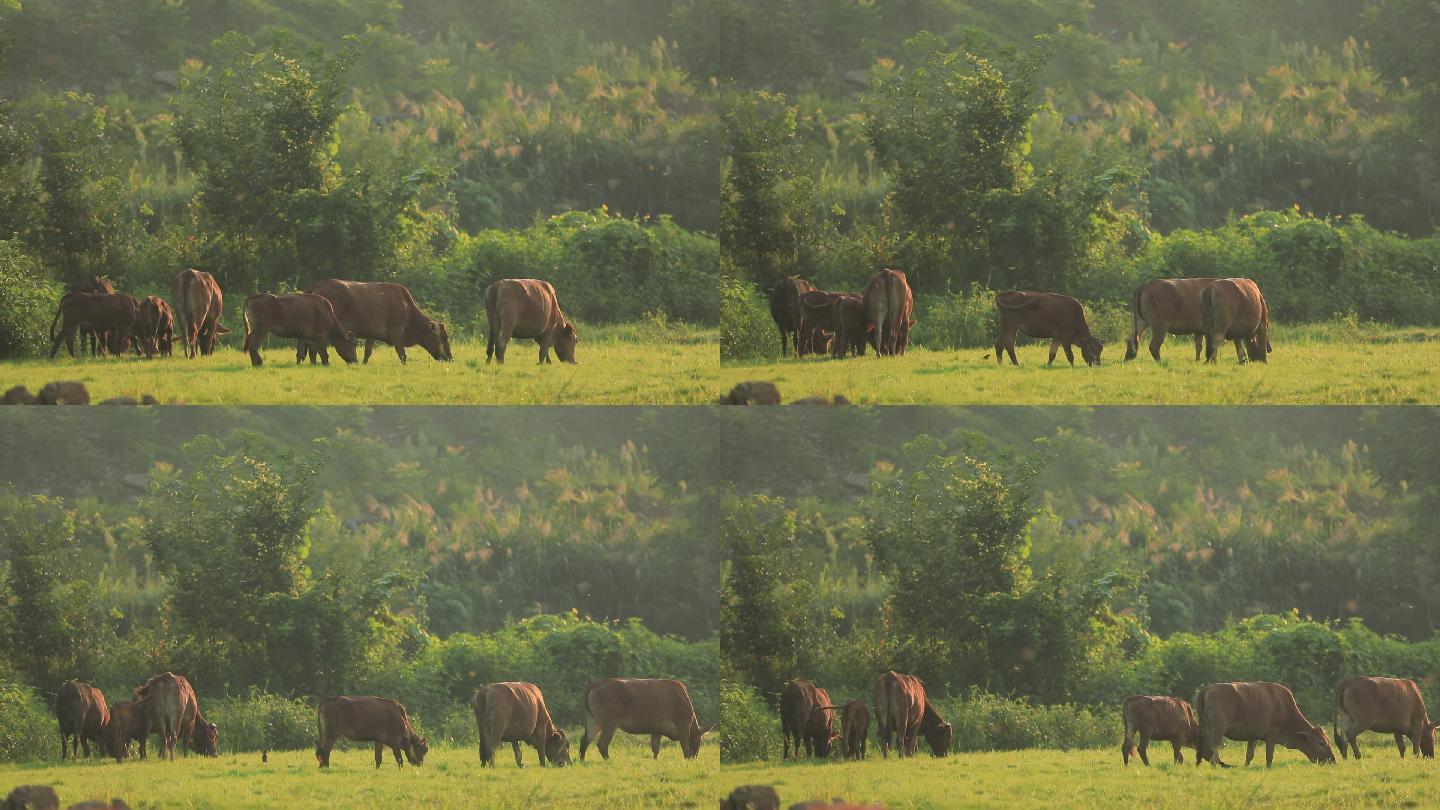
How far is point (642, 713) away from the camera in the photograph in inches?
762

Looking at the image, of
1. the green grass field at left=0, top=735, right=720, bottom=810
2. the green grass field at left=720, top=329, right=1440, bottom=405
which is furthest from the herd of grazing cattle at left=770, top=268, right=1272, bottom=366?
the green grass field at left=0, top=735, right=720, bottom=810

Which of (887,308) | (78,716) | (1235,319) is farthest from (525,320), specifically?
(1235,319)

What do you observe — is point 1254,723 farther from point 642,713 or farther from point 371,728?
point 371,728

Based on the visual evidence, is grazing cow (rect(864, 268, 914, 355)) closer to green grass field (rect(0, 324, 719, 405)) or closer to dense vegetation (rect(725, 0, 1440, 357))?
dense vegetation (rect(725, 0, 1440, 357))

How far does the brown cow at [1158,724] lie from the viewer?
18844mm

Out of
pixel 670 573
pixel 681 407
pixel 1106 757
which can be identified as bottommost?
pixel 1106 757

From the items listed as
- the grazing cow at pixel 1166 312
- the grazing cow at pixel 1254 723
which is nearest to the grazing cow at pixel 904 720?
the grazing cow at pixel 1254 723

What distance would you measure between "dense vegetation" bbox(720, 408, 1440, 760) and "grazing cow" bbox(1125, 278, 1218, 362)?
121 cm

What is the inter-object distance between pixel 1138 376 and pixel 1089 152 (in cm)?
280

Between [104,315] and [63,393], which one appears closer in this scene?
[63,393]

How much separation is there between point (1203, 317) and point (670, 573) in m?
6.18

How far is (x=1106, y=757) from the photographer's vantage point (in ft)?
62.3

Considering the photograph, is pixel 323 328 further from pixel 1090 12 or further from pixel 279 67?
pixel 1090 12

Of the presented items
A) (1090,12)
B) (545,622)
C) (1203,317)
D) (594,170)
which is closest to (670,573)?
(545,622)
